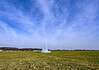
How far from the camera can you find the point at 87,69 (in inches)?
819

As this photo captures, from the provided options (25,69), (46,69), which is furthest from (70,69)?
(25,69)

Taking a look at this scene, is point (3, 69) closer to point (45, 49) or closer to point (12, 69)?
point (12, 69)

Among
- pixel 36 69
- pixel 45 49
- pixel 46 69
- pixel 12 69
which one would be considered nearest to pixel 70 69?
pixel 46 69

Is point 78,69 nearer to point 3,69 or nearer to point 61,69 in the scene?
point 61,69

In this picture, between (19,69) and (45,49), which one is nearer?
(19,69)

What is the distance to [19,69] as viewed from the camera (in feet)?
66.8

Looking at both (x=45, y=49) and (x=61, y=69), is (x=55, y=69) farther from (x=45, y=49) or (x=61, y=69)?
(x=45, y=49)

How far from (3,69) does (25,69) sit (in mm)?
2895

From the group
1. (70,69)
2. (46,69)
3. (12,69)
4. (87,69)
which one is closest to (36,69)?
(46,69)

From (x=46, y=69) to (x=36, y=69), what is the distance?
1.29m

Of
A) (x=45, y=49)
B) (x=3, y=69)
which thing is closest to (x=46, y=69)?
(x=3, y=69)

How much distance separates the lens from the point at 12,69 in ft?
67.2

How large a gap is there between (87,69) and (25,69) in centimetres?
807

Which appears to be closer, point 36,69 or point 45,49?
point 36,69
